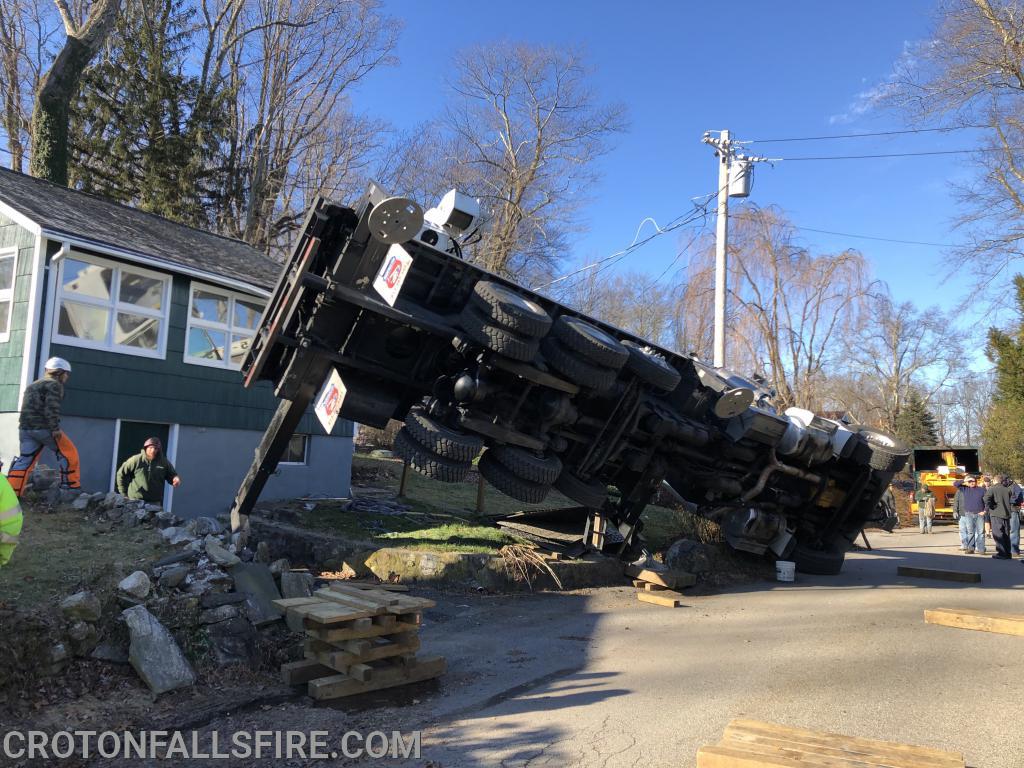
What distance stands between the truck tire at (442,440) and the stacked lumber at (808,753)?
3.85m

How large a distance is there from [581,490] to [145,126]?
932 inches

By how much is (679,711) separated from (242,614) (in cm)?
339

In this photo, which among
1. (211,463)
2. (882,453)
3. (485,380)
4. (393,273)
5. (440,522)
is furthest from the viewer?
(211,463)

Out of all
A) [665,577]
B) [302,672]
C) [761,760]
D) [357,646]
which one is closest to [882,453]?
[665,577]

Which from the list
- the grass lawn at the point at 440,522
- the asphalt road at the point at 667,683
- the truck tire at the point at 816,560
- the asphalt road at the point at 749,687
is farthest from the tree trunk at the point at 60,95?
the truck tire at the point at 816,560

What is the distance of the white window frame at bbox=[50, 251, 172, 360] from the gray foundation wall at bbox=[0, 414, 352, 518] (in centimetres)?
119

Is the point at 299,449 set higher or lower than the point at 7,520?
lower

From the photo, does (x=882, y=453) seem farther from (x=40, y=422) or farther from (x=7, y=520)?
(x=40, y=422)

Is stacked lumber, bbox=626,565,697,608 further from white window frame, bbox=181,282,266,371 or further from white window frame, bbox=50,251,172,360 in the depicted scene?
white window frame, bbox=50,251,172,360

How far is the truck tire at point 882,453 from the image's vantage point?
10.2 metres

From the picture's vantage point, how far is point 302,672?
5016 mm

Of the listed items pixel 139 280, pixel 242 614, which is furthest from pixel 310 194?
pixel 242 614

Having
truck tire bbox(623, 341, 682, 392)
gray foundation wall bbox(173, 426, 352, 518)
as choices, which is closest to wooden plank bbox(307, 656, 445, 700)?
truck tire bbox(623, 341, 682, 392)

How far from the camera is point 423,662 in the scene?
5.28m
